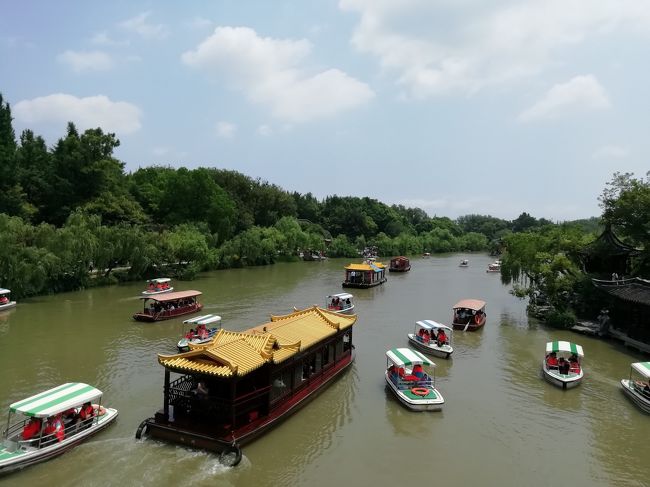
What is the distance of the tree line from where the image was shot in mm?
39562

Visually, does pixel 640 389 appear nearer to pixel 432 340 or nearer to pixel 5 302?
pixel 432 340

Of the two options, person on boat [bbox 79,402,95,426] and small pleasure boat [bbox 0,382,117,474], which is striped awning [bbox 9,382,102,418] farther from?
person on boat [bbox 79,402,95,426]

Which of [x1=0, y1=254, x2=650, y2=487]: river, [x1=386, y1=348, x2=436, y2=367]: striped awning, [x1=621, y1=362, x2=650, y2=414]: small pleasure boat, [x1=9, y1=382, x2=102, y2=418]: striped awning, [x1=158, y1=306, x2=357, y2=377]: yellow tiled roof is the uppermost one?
[x1=158, y1=306, x2=357, y2=377]: yellow tiled roof

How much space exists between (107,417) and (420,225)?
449 feet

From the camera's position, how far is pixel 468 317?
3158cm

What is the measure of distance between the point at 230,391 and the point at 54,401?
5.04 m

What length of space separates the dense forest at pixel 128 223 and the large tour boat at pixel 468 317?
522 cm

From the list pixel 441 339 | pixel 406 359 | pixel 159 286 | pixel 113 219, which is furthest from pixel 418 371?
pixel 113 219

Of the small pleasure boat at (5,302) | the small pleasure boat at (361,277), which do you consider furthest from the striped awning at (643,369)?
the small pleasure boat at (5,302)

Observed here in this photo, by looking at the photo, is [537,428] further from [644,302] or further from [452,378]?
[644,302]

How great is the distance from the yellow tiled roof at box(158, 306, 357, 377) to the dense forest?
20.4m

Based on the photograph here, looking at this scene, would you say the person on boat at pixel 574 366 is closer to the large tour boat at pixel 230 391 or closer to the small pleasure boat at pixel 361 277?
the large tour boat at pixel 230 391

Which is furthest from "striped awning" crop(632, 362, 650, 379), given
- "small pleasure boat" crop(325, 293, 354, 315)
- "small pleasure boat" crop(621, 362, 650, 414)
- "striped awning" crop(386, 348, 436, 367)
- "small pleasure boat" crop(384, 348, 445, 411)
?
"small pleasure boat" crop(325, 293, 354, 315)

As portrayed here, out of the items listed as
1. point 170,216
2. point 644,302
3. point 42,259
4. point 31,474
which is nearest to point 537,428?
point 644,302
